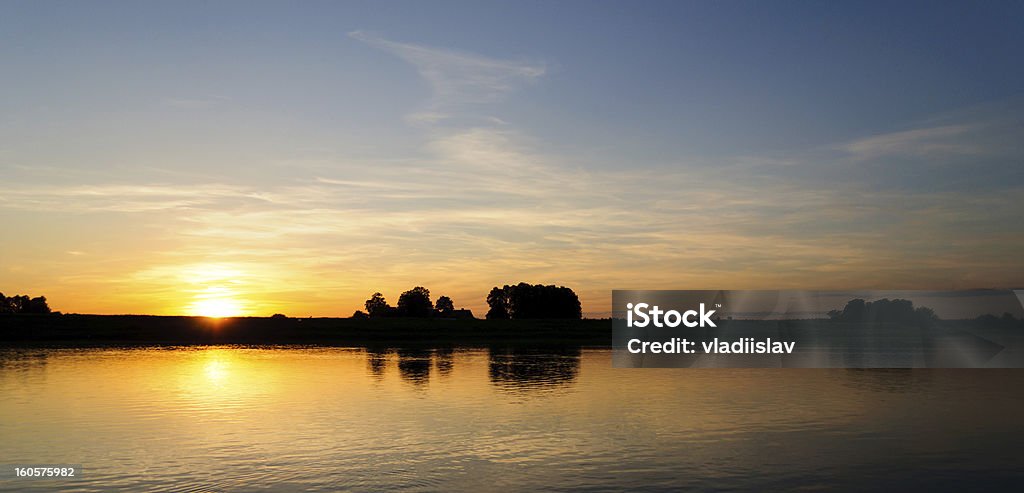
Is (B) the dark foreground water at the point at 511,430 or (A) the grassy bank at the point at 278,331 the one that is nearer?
(B) the dark foreground water at the point at 511,430

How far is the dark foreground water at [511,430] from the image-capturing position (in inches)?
998

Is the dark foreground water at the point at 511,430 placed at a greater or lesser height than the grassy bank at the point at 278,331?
lesser

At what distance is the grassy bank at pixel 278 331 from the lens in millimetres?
110438

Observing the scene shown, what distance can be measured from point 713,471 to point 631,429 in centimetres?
840

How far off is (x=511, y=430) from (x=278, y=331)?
97.7 meters

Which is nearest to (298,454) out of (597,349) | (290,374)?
(290,374)

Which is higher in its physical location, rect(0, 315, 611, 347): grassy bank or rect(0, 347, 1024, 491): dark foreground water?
rect(0, 315, 611, 347): grassy bank

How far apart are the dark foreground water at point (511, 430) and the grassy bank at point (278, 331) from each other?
51.1 m

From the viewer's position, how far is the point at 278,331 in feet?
410

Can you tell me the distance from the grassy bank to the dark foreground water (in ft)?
A: 168

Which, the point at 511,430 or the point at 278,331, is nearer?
the point at 511,430

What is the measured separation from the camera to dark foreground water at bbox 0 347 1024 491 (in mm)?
25344

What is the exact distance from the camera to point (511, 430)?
3388 centimetres

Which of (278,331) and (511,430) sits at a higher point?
(278,331)
